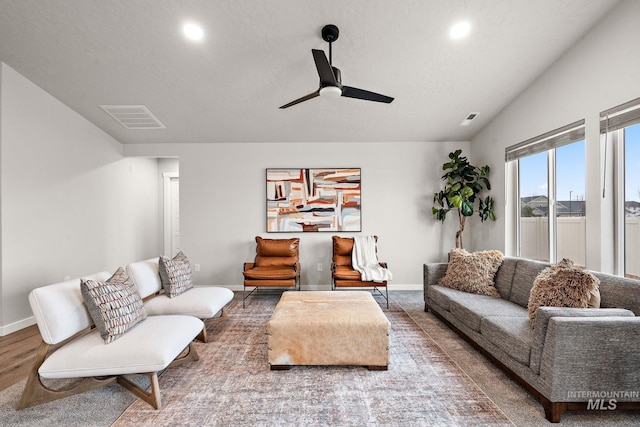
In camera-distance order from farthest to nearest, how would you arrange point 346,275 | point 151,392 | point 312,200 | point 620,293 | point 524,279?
point 312,200, point 346,275, point 524,279, point 620,293, point 151,392

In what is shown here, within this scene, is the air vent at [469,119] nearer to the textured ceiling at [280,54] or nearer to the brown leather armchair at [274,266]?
the textured ceiling at [280,54]

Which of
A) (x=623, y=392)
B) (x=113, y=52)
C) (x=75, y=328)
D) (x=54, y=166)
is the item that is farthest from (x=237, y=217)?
(x=623, y=392)

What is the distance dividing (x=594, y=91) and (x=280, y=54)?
3039 millimetres

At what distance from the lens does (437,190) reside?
5.09m

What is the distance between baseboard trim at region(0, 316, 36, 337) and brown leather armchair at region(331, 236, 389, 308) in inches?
141

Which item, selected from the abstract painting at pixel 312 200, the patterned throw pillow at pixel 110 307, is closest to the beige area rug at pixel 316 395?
the patterned throw pillow at pixel 110 307

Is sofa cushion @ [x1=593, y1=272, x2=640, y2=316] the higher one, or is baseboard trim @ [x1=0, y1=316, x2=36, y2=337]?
sofa cushion @ [x1=593, y1=272, x2=640, y2=316]

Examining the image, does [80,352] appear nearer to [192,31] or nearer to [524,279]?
[192,31]

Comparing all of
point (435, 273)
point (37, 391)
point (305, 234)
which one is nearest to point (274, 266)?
point (305, 234)

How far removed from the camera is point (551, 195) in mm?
3510

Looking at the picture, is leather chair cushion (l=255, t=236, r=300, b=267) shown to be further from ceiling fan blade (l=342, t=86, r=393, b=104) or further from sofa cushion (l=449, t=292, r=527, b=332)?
ceiling fan blade (l=342, t=86, r=393, b=104)

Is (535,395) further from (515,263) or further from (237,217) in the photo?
(237,217)

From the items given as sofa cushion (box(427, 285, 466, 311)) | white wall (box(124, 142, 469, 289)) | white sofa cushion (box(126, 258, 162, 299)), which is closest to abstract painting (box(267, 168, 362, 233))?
white wall (box(124, 142, 469, 289))

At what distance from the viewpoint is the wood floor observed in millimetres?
2340
